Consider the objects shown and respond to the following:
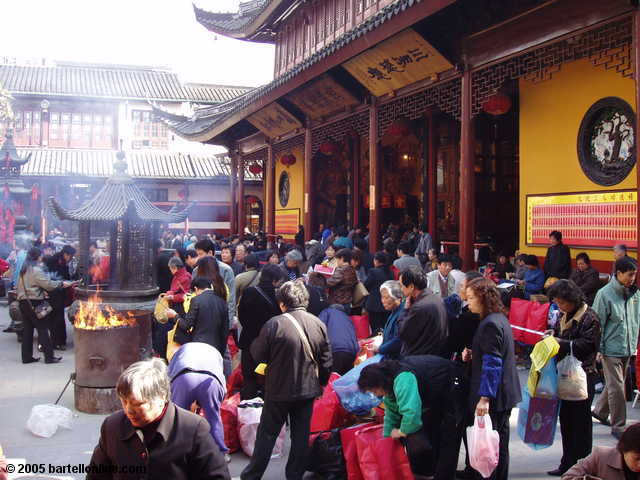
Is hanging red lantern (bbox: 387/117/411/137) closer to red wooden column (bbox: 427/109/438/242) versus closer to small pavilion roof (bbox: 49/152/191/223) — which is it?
red wooden column (bbox: 427/109/438/242)

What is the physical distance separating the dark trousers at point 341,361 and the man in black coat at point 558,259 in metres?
4.05

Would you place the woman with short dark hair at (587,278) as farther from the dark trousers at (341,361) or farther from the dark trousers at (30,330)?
the dark trousers at (30,330)

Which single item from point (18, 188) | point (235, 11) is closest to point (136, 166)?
point (235, 11)

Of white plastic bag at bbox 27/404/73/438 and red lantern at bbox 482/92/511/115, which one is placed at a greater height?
red lantern at bbox 482/92/511/115

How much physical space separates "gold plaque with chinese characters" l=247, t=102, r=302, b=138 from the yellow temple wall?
5.93m

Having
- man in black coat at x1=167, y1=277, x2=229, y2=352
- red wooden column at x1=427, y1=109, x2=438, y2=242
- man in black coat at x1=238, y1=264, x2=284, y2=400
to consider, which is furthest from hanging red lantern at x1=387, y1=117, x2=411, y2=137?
man in black coat at x1=167, y1=277, x2=229, y2=352

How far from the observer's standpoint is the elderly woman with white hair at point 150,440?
226 cm

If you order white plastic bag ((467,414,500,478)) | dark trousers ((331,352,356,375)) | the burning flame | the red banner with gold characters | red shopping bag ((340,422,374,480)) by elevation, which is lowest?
red shopping bag ((340,422,374,480))

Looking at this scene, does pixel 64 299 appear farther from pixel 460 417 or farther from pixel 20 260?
pixel 460 417

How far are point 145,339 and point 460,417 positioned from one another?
352 cm

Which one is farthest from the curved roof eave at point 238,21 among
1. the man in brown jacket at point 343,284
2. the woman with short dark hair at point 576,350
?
the woman with short dark hair at point 576,350

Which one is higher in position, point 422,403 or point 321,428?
point 422,403

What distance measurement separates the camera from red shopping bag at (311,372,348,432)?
15.0 ft

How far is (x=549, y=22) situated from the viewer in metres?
7.30
